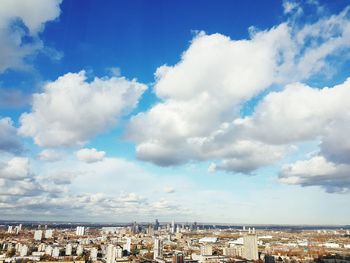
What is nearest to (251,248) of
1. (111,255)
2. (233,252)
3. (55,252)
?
(233,252)

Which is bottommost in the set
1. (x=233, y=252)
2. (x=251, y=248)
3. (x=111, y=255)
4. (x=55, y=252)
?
(x=233, y=252)

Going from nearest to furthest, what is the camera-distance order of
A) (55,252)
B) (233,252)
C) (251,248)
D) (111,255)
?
1. (111,255)
2. (251,248)
3. (55,252)
4. (233,252)

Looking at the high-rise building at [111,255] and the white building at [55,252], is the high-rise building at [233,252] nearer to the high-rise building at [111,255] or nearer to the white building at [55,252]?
the high-rise building at [111,255]

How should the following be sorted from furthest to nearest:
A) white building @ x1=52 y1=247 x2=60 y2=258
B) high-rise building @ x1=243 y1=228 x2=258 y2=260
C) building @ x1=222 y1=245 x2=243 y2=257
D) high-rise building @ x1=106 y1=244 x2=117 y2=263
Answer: building @ x1=222 y1=245 x2=243 y2=257 → white building @ x1=52 y1=247 x2=60 y2=258 → high-rise building @ x1=243 y1=228 x2=258 y2=260 → high-rise building @ x1=106 y1=244 x2=117 y2=263

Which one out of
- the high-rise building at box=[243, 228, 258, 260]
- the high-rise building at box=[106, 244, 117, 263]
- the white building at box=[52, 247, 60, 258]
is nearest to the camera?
the high-rise building at box=[106, 244, 117, 263]

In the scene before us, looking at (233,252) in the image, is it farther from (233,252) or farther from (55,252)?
(55,252)

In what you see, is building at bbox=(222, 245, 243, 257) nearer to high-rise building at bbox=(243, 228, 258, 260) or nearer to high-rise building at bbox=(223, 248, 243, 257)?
high-rise building at bbox=(223, 248, 243, 257)

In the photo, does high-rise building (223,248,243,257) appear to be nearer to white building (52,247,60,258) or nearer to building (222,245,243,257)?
building (222,245,243,257)

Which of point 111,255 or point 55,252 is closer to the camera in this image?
point 111,255

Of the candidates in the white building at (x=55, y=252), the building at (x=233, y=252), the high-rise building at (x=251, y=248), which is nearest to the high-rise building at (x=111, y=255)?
the white building at (x=55, y=252)

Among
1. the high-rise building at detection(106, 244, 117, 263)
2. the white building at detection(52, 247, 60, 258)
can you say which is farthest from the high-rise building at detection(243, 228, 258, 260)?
the white building at detection(52, 247, 60, 258)

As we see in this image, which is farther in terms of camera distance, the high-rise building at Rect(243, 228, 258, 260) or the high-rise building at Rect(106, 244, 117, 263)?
the high-rise building at Rect(243, 228, 258, 260)

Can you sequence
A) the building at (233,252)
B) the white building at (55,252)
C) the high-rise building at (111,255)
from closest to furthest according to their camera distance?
the high-rise building at (111,255)
the white building at (55,252)
the building at (233,252)
